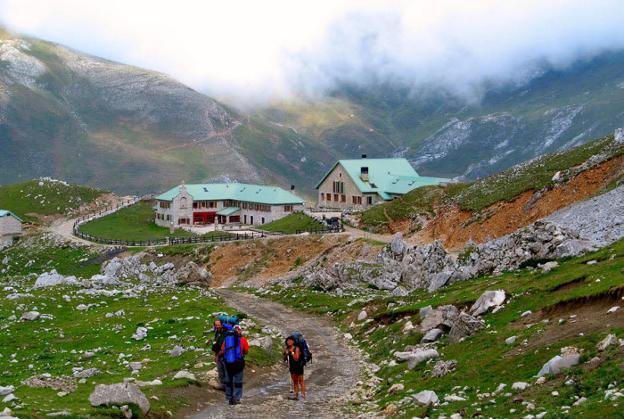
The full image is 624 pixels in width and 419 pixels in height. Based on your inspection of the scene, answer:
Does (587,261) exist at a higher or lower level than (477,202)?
lower

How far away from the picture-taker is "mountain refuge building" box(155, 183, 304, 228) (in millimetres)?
145000

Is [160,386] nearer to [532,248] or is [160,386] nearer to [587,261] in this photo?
[587,261]

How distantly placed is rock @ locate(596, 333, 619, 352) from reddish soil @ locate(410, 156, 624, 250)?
51.6 m

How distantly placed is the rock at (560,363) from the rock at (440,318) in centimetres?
1114

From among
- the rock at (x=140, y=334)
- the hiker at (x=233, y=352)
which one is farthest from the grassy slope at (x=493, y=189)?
the hiker at (x=233, y=352)

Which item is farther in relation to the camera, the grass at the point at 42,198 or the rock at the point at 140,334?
the grass at the point at 42,198

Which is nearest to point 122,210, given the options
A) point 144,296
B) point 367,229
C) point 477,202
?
point 367,229

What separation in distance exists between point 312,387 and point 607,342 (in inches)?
462

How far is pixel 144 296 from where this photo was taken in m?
61.6

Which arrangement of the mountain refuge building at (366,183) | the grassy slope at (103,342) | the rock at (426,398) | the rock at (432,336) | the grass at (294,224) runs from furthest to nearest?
1. the mountain refuge building at (366,183)
2. the grass at (294,224)
3. the rock at (432,336)
4. the grassy slope at (103,342)
5. the rock at (426,398)

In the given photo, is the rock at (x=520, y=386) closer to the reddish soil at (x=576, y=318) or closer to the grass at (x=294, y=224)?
the reddish soil at (x=576, y=318)

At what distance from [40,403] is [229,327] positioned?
593 cm

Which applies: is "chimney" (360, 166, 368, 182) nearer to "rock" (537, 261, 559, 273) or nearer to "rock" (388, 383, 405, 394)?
"rock" (537, 261, 559, 273)

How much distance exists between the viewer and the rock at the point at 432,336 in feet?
114
